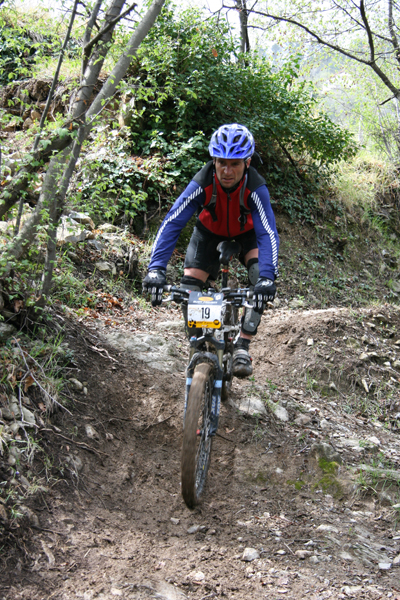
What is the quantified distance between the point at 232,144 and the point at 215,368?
1.76 meters

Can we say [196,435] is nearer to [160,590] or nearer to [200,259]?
[160,590]

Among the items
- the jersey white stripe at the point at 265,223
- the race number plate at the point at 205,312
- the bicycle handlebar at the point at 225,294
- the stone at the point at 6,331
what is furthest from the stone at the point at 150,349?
the jersey white stripe at the point at 265,223

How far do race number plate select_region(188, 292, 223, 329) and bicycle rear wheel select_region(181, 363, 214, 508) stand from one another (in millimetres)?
310

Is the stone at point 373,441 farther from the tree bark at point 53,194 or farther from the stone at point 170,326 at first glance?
the tree bark at point 53,194

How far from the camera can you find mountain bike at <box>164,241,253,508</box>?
2820 mm

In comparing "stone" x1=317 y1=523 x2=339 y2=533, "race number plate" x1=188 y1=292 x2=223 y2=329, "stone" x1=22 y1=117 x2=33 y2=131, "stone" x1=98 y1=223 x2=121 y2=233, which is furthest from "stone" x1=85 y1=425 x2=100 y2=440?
"stone" x1=22 y1=117 x2=33 y2=131

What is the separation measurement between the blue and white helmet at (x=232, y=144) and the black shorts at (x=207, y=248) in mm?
774

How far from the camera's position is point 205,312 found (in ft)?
10.1

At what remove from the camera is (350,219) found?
37.8ft

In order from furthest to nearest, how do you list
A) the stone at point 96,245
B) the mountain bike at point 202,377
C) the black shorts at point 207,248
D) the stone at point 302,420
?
1. the stone at point 96,245
2. the stone at point 302,420
3. the black shorts at point 207,248
4. the mountain bike at point 202,377

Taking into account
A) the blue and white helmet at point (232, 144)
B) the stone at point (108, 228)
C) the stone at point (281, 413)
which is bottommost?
the stone at point (281, 413)

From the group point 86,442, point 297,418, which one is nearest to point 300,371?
point 297,418

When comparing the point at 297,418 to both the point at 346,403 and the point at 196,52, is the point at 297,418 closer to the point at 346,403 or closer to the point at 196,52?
the point at 346,403

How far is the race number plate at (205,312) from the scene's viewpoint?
3.06 m
